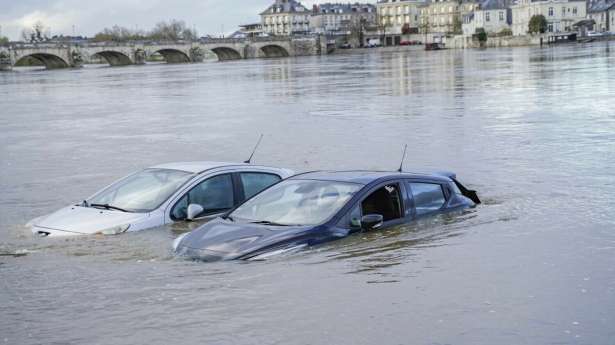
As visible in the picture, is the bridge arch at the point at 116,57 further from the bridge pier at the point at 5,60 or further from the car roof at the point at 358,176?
the car roof at the point at 358,176

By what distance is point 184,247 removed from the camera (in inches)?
388

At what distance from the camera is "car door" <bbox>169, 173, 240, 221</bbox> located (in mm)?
11691

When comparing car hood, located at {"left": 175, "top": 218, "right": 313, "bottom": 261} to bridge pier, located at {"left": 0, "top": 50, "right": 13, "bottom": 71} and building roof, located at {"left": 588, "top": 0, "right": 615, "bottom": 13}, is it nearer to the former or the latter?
bridge pier, located at {"left": 0, "top": 50, "right": 13, "bottom": 71}

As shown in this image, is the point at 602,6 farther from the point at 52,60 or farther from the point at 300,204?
the point at 300,204

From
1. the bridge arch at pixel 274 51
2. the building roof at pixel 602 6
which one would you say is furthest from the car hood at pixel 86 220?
the building roof at pixel 602 6

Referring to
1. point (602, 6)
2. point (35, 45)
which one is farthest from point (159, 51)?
point (602, 6)

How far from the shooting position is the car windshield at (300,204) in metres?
9.91

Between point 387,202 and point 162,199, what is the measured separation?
9.55ft

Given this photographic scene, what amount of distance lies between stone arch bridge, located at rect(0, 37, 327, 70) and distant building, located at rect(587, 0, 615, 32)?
162 feet

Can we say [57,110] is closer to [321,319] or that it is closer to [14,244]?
[14,244]

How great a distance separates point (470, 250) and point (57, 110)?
3586cm

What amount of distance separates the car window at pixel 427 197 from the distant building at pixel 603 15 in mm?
171123

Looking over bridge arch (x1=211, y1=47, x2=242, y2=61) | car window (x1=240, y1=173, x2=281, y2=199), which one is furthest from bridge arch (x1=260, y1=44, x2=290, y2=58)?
car window (x1=240, y1=173, x2=281, y2=199)

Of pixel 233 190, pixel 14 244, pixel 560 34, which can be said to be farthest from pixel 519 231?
pixel 560 34
